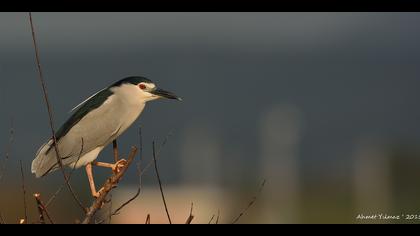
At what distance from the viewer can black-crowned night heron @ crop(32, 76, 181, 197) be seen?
16.4 feet

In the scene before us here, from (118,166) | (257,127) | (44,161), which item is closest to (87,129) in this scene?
(44,161)

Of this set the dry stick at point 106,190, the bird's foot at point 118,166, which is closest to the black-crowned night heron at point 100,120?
the bird's foot at point 118,166

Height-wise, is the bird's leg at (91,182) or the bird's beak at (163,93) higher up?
the bird's beak at (163,93)

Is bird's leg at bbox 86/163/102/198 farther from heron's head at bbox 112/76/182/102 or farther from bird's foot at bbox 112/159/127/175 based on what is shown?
heron's head at bbox 112/76/182/102

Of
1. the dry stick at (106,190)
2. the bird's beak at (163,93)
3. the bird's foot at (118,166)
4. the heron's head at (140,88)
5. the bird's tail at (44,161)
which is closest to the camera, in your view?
the dry stick at (106,190)

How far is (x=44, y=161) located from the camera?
482 centimetres

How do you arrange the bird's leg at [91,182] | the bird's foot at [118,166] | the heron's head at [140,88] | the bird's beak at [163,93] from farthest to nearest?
the heron's head at [140,88]
the bird's beak at [163,93]
the bird's leg at [91,182]
the bird's foot at [118,166]

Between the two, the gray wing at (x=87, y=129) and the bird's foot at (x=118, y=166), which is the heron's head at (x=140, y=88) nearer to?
the gray wing at (x=87, y=129)

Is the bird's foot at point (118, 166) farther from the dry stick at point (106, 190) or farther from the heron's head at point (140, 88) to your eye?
the heron's head at point (140, 88)

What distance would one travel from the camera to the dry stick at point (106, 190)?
11.4 feet

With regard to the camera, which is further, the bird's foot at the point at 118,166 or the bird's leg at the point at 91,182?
the bird's leg at the point at 91,182

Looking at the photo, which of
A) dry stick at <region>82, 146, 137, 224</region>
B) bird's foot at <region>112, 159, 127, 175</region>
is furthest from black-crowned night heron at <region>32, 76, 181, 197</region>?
dry stick at <region>82, 146, 137, 224</region>

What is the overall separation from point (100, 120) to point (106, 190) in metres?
1.41
